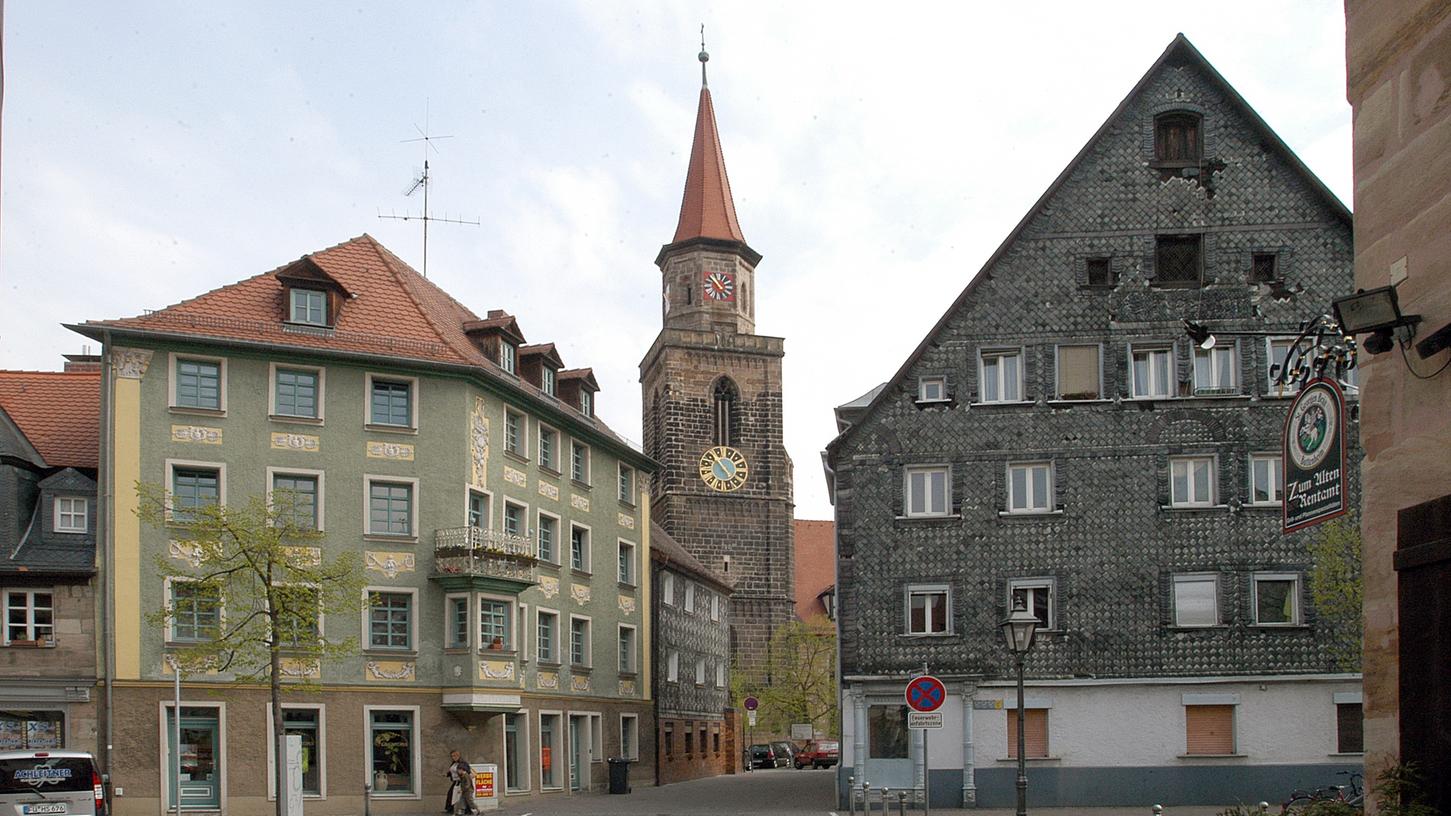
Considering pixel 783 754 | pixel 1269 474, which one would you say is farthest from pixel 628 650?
pixel 783 754

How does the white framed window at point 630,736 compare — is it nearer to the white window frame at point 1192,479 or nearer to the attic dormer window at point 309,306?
the attic dormer window at point 309,306

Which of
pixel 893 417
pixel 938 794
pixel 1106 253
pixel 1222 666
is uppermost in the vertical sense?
pixel 1106 253

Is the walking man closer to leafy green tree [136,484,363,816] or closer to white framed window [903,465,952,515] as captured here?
leafy green tree [136,484,363,816]

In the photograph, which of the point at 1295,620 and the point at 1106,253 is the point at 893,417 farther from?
the point at 1295,620

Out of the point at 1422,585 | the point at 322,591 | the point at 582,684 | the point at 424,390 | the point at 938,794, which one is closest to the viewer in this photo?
the point at 1422,585

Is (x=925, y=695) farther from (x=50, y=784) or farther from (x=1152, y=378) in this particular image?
(x=1152, y=378)

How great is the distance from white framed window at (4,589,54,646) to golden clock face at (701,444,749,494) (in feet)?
138

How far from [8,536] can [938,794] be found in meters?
19.7

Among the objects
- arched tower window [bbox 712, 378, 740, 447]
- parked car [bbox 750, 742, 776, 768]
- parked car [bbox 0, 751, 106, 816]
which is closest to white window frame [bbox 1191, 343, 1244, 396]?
parked car [bbox 0, 751, 106, 816]

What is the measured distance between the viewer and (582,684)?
146 feet

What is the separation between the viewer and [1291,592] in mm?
34375

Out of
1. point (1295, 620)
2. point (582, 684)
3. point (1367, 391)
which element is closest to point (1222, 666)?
point (1295, 620)

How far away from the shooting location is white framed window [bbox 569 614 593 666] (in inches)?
1738

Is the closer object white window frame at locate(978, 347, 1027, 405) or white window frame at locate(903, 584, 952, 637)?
white window frame at locate(903, 584, 952, 637)
